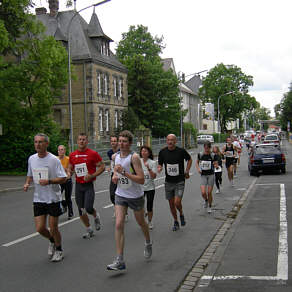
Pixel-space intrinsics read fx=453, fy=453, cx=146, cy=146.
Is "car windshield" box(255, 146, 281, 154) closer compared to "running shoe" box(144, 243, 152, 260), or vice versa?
"running shoe" box(144, 243, 152, 260)

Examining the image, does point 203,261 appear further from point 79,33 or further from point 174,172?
point 79,33

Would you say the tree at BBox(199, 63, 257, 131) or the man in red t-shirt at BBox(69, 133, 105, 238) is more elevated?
the tree at BBox(199, 63, 257, 131)

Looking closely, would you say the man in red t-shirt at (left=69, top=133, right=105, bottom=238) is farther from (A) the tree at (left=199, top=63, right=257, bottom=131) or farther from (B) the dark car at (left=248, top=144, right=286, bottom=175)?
(A) the tree at (left=199, top=63, right=257, bottom=131)

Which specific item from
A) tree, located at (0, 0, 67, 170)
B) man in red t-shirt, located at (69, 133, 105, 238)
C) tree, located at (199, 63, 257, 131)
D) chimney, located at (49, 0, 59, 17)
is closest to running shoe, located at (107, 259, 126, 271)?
man in red t-shirt, located at (69, 133, 105, 238)

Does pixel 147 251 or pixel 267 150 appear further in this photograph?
pixel 267 150

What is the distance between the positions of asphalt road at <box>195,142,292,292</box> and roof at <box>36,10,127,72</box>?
3421 centimetres

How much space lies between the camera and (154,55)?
193ft

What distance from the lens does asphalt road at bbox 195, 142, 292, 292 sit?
206 inches

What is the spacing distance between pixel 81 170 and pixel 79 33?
3804cm

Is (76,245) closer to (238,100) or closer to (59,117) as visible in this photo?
(59,117)

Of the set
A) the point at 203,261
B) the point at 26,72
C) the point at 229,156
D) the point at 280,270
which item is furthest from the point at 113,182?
the point at 26,72

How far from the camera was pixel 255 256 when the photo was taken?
653cm

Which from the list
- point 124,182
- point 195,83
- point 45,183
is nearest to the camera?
point 124,182

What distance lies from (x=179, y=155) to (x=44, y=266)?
3523 millimetres
